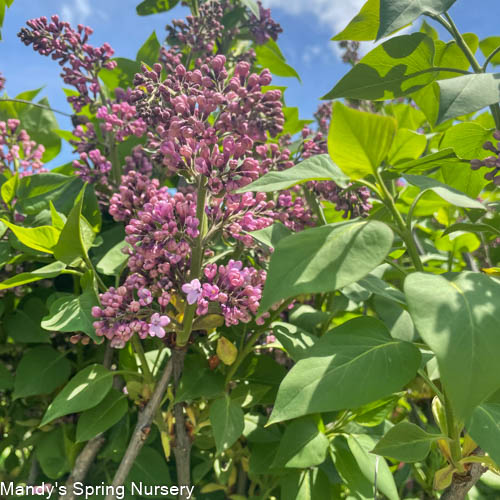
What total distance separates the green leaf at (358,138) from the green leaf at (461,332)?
0.19 meters

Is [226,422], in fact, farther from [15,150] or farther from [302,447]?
[15,150]

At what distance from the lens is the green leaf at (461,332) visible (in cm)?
46

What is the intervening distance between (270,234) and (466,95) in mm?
345

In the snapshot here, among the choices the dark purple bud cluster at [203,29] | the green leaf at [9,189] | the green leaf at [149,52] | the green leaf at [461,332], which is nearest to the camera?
the green leaf at [461,332]

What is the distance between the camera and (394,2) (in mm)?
682

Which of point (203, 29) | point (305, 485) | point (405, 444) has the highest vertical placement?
point (203, 29)

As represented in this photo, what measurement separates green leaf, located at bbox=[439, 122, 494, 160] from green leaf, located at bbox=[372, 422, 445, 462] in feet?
1.63

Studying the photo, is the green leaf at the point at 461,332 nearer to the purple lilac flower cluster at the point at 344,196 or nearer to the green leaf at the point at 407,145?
the green leaf at the point at 407,145

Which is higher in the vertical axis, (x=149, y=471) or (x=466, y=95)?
(x=466, y=95)

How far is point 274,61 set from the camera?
5.10 ft

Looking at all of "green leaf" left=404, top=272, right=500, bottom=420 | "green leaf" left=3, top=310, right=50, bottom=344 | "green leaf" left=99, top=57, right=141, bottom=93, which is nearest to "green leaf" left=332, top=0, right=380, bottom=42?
"green leaf" left=404, top=272, right=500, bottom=420

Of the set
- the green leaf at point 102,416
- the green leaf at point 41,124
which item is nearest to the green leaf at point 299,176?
the green leaf at point 102,416

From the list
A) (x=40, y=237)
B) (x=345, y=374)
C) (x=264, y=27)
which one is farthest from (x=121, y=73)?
(x=345, y=374)

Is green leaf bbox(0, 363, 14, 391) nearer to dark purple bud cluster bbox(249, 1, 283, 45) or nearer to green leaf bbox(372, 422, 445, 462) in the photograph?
green leaf bbox(372, 422, 445, 462)
